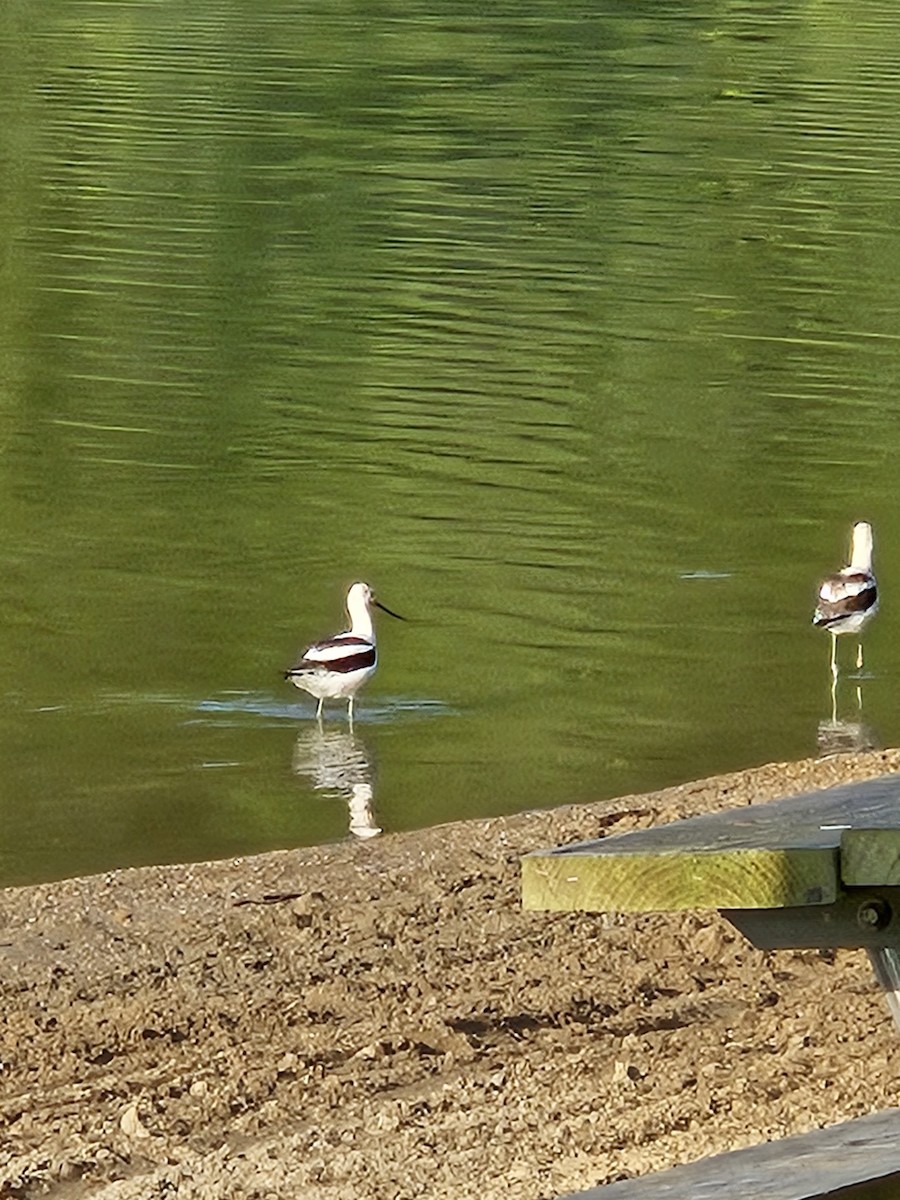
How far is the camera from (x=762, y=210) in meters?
27.8

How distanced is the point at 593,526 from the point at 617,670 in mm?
2721

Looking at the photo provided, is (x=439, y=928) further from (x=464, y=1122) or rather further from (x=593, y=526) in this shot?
(x=593, y=526)

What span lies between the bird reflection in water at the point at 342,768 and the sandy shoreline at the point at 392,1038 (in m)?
1.70

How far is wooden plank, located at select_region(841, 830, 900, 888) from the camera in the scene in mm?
4145

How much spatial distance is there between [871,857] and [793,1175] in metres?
0.49

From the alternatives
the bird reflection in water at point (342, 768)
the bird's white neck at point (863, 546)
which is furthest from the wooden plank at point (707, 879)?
the bird's white neck at point (863, 546)

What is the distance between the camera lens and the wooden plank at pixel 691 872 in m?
4.14

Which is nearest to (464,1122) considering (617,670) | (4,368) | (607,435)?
(617,670)

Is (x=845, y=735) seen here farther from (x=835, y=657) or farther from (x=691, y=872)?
(x=691, y=872)

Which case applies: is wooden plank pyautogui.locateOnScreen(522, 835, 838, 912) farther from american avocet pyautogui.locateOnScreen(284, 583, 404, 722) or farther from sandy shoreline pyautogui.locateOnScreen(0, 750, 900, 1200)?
american avocet pyautogui.locateOnScreen(284, 583, 404, 722)

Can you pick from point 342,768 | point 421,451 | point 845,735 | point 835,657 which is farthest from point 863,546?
point 421,451

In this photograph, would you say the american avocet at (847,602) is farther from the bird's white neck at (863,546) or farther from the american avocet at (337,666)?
the american avocet at (337,666)

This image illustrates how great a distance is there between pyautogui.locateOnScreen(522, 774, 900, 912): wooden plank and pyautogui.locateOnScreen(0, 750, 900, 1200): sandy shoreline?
1504 mm

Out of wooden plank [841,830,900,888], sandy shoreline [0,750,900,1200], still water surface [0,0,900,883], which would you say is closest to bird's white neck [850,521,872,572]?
still water surface [0,0,900,883]
